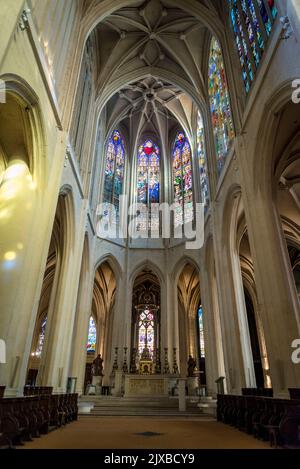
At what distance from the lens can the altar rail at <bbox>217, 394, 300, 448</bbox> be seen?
4453 millimetres

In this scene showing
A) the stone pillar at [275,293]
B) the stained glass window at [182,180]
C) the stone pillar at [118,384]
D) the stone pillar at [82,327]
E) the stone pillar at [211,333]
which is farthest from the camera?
the stained glass window at [182,180]

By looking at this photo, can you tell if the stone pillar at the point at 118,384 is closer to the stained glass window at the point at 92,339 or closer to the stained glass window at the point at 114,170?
the stained glass window at the point at 92,339

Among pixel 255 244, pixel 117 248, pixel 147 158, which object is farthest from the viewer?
pixel 147 158

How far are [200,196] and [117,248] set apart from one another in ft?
20.4

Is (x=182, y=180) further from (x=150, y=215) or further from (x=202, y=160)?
(x=150, y=215)

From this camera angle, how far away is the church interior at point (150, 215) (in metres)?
6.36

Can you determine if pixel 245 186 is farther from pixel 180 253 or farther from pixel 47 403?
pixel 180 253

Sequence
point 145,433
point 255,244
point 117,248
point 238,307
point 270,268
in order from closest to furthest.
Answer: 1. point 145,433
2. point 270,268
3. point 255,244
4. point 238,307
5. point 117,248

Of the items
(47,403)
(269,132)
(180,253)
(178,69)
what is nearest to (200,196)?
(180,253)

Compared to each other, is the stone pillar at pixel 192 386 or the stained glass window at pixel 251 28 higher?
the stained glass window at pixel 251 28

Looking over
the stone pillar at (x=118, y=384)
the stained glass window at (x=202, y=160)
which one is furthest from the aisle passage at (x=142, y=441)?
the stained glass window at (x=202, y=160)

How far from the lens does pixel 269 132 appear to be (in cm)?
807

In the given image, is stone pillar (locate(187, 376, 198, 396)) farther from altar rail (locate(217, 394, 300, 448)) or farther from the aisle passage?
the aisle passage

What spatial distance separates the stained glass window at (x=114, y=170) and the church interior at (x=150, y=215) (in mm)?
127
